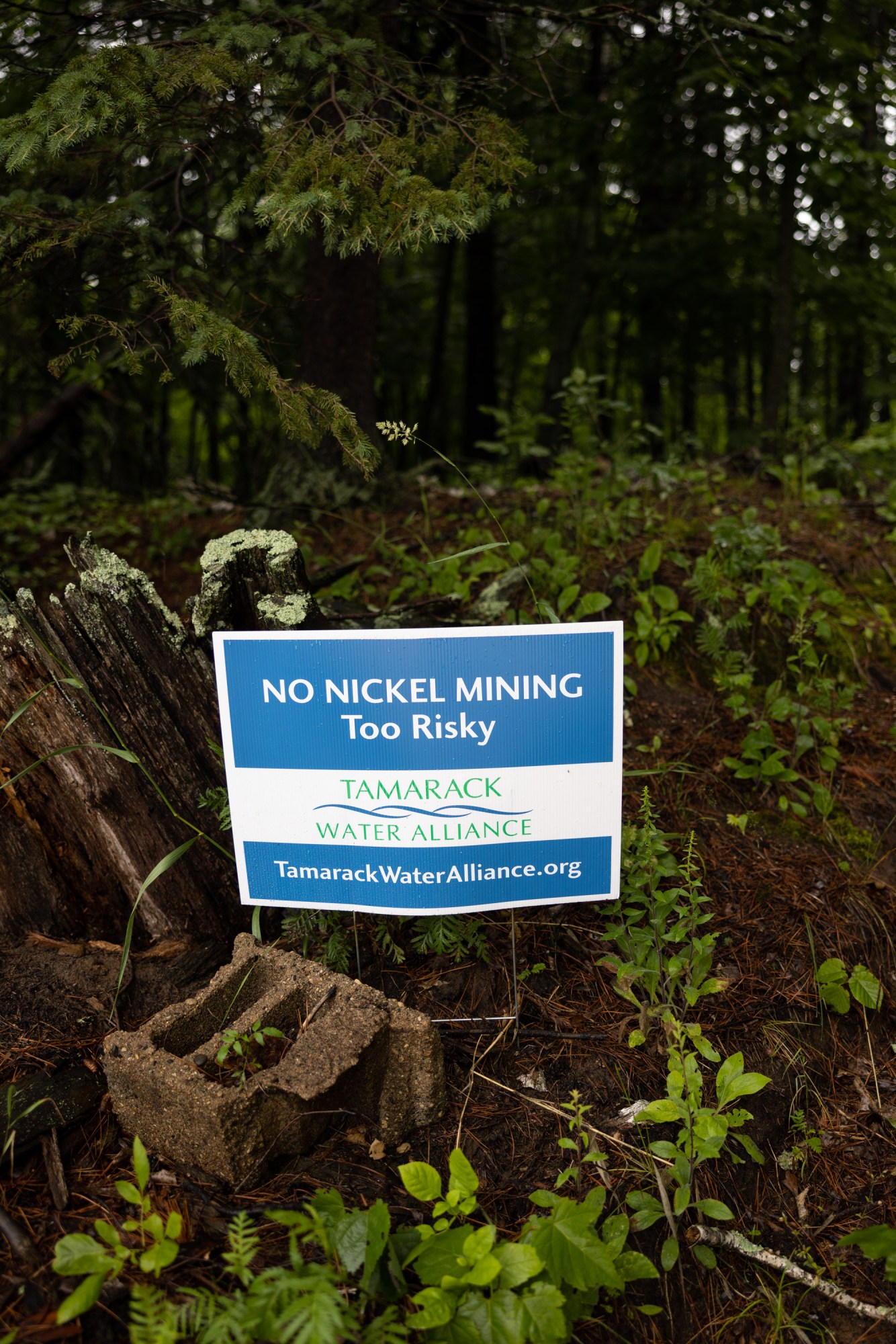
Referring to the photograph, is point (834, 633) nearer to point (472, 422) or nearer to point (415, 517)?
point (415, 517)

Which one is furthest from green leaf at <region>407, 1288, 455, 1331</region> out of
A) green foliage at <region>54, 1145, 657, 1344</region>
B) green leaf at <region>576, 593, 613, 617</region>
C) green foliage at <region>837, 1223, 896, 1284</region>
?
green leaf at <region>576, 593, 613, 617</region>

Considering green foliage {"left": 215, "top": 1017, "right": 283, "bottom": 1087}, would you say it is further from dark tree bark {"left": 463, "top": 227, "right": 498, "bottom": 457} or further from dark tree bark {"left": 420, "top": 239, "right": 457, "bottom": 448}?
dark tree bark {"left": 420, "top": 239, "right": 457, "bottom": 448}

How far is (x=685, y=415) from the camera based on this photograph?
15.8 metres

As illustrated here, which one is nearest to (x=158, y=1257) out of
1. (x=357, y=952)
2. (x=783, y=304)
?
(x=357, y=952)

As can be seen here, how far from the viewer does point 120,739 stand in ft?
7.86

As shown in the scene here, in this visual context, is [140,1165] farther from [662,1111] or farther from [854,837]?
[854,837]

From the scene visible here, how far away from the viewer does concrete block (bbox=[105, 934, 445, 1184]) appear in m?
1.83

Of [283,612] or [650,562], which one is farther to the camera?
[650,562]

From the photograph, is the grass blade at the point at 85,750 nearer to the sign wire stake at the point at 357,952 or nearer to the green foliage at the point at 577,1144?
the sign wire stake at the point at 357,952

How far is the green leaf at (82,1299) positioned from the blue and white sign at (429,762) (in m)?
0.95

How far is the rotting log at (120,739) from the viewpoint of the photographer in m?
2.44

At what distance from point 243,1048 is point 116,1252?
0.50 meters

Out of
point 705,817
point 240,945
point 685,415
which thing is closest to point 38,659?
point 240,945

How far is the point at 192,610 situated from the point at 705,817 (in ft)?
6.51
